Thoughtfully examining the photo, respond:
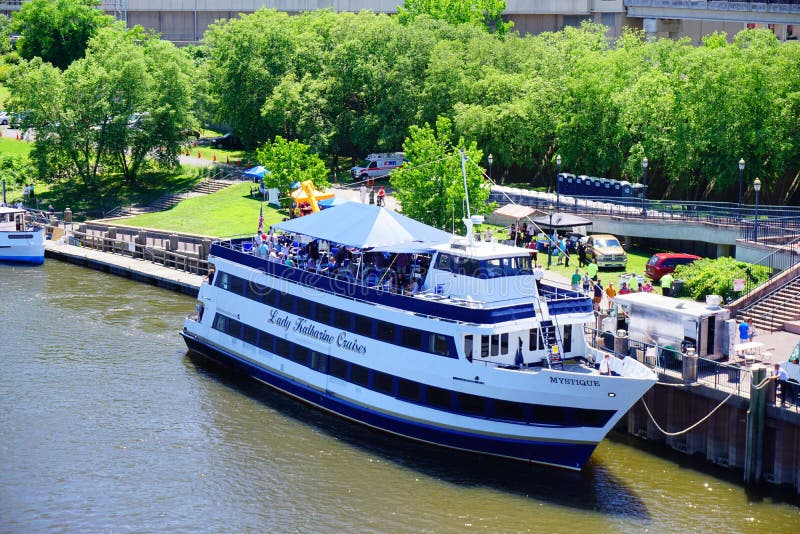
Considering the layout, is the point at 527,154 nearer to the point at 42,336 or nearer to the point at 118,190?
the point at 118,190

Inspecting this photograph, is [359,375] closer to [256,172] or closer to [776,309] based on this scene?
[776,309]

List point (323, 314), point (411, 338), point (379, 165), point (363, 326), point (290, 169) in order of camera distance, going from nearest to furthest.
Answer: point (411, 338) < point (363, 326) < point (323, 314) < point (290, 169) < point (379, 165)

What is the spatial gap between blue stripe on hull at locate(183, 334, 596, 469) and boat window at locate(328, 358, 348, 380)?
3.10 feet

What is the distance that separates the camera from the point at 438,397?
42.6 metres

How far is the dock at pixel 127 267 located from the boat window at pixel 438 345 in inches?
1058

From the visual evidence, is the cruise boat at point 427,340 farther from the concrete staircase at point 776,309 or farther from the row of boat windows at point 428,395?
the concrete staircase at point 776,309

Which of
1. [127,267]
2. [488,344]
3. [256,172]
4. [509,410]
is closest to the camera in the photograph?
[509,410]

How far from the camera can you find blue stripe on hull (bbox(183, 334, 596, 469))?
41.0 m

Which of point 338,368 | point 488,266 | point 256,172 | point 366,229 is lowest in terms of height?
point 338,368

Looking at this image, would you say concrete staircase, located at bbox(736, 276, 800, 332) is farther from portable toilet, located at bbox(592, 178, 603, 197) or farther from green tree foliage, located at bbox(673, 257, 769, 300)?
portable toilet, located at bbox(592, 178, 603, 197)

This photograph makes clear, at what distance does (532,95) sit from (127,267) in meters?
30.6

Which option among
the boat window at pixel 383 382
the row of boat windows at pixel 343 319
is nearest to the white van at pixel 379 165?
the row of boat windows at pixel 343 319

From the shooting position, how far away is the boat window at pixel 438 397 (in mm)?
42281

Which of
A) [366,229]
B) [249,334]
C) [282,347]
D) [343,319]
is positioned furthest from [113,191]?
[343,319]
